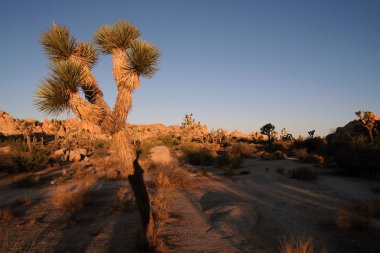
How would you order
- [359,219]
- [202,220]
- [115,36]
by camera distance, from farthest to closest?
[202,220] → [115,36] → [359,219]

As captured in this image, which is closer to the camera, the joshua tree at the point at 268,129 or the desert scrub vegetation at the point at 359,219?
the desert scrub vegetation at the point at 359,219

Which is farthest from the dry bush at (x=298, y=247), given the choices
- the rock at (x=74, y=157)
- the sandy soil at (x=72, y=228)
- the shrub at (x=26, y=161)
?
the rock at (x=74, y=157)

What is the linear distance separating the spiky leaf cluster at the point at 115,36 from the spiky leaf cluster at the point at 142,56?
1.13 feet

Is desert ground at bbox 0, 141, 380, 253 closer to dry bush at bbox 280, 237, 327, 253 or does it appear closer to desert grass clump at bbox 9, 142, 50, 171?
dry bush at bbox 280, 237, 327, 253

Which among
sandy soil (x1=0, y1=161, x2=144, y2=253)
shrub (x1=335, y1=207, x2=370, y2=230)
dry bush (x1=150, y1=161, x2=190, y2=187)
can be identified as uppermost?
dry bush (x1=150, y1=161, x2=190, y2=187)

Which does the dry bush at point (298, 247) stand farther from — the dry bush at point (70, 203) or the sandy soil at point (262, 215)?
the dry bush at point (70, 203)

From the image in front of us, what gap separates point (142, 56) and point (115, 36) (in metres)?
0.91

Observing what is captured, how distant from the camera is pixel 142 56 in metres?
5.94

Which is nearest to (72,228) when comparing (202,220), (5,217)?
(5,217)

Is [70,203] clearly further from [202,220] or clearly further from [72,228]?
[202,220]

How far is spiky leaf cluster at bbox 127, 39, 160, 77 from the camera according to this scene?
5.95 m

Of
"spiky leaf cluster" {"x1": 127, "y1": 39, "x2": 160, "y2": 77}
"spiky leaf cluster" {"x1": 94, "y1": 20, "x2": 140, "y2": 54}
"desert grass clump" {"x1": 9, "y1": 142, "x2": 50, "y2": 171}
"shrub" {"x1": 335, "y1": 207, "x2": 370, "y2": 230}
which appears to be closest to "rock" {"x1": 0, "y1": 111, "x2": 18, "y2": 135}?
"desert grass clump" {"x1": 9, "y1": 142, "x2": 50, "y2": 171}

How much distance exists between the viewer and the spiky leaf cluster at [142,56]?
19.5ft

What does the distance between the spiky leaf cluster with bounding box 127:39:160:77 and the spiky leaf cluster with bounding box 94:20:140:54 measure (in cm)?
34
